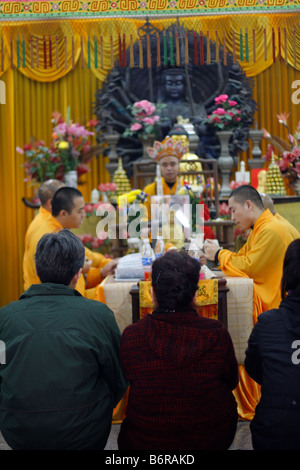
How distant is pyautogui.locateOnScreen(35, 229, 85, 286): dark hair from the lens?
1.74m

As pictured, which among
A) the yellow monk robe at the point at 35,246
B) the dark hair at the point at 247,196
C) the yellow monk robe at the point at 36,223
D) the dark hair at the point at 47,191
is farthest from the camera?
the dark hair at the point at 47,191

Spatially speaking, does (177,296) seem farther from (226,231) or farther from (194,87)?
(194,87)

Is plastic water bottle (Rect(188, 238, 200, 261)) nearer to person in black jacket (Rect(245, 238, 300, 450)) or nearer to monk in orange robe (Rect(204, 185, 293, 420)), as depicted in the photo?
monk in orange robe (Rect(204, 185, 293, 420))

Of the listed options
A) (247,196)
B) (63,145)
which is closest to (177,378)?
(247,196)

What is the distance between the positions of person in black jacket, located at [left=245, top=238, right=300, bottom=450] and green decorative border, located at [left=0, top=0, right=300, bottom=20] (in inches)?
80.1

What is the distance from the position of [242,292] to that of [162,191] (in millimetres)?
1409

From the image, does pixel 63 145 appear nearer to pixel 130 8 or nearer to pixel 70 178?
pixel 70 178

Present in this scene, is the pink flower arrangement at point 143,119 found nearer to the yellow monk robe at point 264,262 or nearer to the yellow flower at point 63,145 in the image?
the yellow flower at point 63,145

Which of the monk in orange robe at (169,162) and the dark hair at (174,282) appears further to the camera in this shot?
the monk in orange robe at (169,162)

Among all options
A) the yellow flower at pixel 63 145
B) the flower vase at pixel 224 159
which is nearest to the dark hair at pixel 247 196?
the yellow flower at pixel 63 145

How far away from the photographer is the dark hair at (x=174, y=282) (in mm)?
1615

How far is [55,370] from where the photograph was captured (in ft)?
5.10

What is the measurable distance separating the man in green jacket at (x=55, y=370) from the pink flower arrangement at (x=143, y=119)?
4359 mm

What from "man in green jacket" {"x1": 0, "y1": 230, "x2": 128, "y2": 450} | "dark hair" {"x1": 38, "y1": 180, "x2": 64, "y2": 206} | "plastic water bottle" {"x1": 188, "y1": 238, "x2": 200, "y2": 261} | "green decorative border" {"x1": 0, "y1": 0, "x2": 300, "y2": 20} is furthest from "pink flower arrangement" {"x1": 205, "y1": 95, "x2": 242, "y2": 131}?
"man in green jacket" {"x1": 0, "y1": 230, "x2": 128, "y2": 450}
